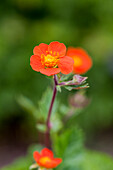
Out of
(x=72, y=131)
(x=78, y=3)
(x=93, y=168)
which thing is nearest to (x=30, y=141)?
(x=93, y=168)

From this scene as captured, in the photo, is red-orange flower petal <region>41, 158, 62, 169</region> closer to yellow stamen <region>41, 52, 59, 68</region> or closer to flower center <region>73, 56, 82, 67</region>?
yellow stamen <region>41, 52, 59, 68</region>

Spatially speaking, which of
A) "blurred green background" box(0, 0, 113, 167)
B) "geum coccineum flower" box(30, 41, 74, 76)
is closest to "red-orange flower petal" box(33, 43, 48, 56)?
"geum coccineum flower" box(30, 41, 74, 76)

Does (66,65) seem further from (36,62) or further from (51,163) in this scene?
(51,163)

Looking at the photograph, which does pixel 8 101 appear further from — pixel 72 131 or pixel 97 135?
pixel 72 131

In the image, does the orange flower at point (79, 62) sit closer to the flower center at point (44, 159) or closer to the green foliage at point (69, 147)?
the green foliage at point (69, 147)

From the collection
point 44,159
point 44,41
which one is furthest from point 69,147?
point 44,41

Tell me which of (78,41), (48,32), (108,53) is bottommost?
(108,53)

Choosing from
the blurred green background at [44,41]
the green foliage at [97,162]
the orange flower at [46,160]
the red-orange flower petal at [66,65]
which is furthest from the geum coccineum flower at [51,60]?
the blurred green background at [44,41]
